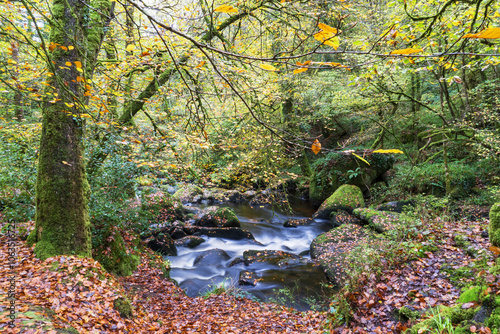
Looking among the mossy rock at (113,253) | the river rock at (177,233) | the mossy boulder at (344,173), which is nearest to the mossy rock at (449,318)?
the mossy rock at (113,253)

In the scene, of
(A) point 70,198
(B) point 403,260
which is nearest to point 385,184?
(B) point 403,260

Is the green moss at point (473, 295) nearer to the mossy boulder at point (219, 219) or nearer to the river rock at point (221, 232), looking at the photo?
the river rock at point (221, 232)

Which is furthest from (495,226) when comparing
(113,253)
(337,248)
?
(113,253)

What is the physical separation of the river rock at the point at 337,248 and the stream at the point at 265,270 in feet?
1.06

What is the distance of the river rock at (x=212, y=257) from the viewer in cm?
778

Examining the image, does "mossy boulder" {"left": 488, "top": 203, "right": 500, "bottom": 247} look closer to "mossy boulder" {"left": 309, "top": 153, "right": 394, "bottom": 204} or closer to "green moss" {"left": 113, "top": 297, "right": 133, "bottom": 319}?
"green moss" {"left": 113, "top": 297, "right": 133, "bottom": 319}

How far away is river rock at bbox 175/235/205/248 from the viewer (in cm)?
872

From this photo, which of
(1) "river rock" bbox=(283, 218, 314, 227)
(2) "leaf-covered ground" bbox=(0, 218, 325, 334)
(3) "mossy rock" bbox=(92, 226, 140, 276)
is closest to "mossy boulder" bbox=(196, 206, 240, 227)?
(1) "river rock" bbox=(283, 218, 314, 227)

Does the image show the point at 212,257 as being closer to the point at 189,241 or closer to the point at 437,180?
the point at 189,241

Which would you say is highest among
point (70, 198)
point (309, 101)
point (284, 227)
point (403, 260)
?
point (309, 101)

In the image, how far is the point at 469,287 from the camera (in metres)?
3.27

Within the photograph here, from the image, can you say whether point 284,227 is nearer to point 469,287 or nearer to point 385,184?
point 385,184

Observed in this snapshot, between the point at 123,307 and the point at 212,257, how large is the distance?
434 cm

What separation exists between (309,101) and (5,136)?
10.6m
